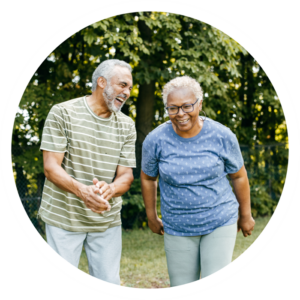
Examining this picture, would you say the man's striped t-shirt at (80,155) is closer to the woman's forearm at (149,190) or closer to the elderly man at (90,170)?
the elderly man at (90,170)

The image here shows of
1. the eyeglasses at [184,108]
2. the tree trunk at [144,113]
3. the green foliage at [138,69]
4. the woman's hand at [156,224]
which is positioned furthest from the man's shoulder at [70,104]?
the tree trunk at [144,113]

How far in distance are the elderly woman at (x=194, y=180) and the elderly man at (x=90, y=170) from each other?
344 millimetres

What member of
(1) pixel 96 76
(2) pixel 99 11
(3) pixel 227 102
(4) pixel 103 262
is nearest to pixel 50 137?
(1) pixel 96 76

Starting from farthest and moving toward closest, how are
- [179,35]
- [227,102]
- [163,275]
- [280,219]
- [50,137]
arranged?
[227,102]
[179,35]
[163,275]
[280,219]
[50,137]

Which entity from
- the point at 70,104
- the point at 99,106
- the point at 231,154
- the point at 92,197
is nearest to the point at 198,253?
the point at 231,154

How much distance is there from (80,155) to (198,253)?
113cm

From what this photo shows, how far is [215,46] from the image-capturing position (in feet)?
18.4

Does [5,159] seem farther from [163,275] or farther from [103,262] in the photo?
[163,275]

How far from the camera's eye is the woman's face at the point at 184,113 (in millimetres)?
2414

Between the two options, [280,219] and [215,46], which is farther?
[215,46]

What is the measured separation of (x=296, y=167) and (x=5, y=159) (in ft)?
8.19

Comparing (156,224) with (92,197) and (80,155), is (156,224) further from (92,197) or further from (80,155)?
(80,155)

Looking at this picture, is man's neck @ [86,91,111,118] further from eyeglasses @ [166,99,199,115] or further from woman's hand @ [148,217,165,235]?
woman's hand @ [148,217,165,235]

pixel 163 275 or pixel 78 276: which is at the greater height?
pixel 78 276
